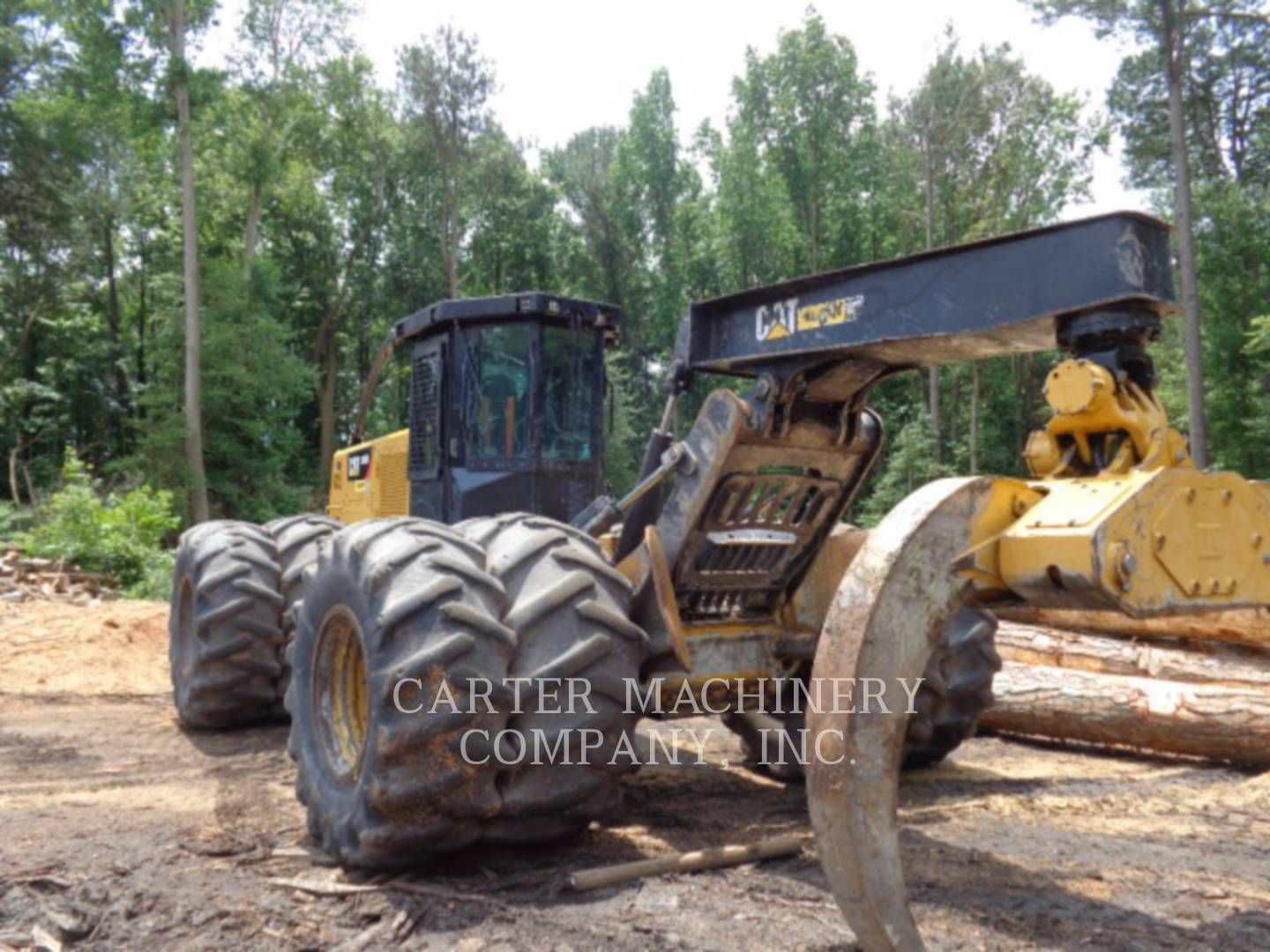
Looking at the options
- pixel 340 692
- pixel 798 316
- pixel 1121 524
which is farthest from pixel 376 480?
pixel 1121 524

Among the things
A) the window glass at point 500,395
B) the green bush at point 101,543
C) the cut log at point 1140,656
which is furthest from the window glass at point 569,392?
the green bush at point 101,543

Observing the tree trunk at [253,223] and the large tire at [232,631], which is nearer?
the large tire at [232,631]

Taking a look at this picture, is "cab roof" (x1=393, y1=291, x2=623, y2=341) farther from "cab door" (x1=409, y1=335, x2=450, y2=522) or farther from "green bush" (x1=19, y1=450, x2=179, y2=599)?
"green bush" (x1=19, y1=450, x2=179, y2=599)

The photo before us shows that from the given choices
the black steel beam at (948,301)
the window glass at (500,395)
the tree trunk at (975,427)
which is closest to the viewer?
the black steel beam at (948,301)

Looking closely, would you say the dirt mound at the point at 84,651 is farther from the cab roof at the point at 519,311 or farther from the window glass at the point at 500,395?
the cab roof at the point at 519,311

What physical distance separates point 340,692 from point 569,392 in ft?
7.09

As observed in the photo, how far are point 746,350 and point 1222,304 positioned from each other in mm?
27195

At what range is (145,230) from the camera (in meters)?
33.7

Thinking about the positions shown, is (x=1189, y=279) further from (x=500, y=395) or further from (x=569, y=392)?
(x=500, y=395)

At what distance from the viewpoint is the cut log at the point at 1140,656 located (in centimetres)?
716

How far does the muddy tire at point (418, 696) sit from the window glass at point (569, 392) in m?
1.75

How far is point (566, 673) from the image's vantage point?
361 centimetres

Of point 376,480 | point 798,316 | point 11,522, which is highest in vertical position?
point 798,316

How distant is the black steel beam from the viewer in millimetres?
Answer: 2928
